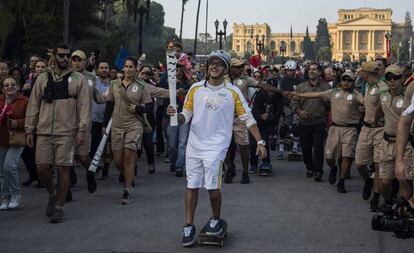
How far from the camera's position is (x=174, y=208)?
905 cm

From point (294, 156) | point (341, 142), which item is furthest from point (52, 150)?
point (294, 156)

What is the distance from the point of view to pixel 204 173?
281 inches

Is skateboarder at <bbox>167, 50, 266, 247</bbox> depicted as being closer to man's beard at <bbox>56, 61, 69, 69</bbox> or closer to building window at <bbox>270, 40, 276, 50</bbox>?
man's beard at <bbox>56, 61, 69, 69</bbox>

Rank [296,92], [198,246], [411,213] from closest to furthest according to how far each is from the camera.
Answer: [411,213] < [198,246] < [296,92]

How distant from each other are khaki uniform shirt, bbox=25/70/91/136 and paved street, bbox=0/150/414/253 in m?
1.08

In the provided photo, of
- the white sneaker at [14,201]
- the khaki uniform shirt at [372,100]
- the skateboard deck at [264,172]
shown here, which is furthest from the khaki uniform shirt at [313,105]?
the white sneaker at [14,201]

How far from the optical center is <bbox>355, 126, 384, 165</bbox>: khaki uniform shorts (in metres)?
9.27

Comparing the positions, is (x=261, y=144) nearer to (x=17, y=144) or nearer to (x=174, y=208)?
(x=174, y=208)

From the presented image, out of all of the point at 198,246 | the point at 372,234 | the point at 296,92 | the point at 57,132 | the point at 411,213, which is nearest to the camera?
the point at 411,213

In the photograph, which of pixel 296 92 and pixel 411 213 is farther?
pixel 296 92

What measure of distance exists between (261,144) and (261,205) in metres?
2.52

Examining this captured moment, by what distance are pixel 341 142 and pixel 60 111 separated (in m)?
4.73

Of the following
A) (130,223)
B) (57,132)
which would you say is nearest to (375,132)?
(130,223)

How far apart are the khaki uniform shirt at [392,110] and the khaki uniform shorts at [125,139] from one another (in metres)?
3.35
